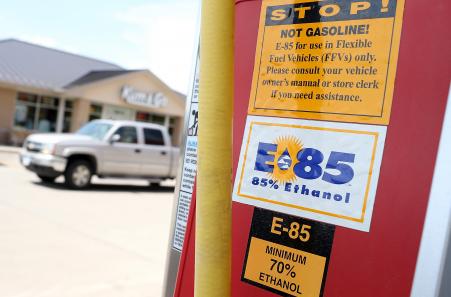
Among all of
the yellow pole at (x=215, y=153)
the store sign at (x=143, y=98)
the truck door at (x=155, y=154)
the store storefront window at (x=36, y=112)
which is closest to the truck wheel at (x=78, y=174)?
the truck door at (x=155, y=154)

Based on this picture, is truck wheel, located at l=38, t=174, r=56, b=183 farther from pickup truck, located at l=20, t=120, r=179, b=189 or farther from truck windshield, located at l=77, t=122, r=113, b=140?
truck windshield, located at l=77, t=122, r=113, b=140

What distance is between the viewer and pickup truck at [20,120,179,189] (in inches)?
471

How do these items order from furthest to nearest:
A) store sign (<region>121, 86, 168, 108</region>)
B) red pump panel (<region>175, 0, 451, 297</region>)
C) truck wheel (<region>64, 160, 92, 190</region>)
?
store sign (<region>121, 86, 168, 108</region>)
truck wheel (<region>64, 160, 92, 190</region>)
red pump panel (<region>175, 0, 451, 297</region>)

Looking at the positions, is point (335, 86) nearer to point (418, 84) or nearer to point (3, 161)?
point (418, 84)

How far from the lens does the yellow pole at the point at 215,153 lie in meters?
1.36

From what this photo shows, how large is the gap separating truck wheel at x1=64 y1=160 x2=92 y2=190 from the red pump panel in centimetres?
1153

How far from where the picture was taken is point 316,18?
1525mm

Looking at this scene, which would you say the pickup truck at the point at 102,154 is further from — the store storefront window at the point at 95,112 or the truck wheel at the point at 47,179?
the store storefront window at the point at 95,112

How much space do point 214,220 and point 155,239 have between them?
6.46 metres

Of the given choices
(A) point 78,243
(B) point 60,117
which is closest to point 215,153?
(A) point 78,243

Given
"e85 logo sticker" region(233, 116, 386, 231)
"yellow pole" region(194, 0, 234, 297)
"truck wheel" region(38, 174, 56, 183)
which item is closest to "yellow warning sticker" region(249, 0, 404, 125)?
"e85 logo sticker" region(233, 116, 386, 231)

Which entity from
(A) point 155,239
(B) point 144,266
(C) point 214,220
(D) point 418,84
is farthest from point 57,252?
(D) point 418,84

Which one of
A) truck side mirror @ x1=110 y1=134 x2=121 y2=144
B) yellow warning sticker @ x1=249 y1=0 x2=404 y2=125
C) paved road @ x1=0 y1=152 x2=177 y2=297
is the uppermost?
yellow warning sticker @ x1=249 y1=0 x2=404 y2=125

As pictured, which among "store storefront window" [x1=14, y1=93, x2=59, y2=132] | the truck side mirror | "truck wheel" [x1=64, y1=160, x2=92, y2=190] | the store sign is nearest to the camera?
"truck wheel" [x1=64, y1=160, x2=92, y2=190]
